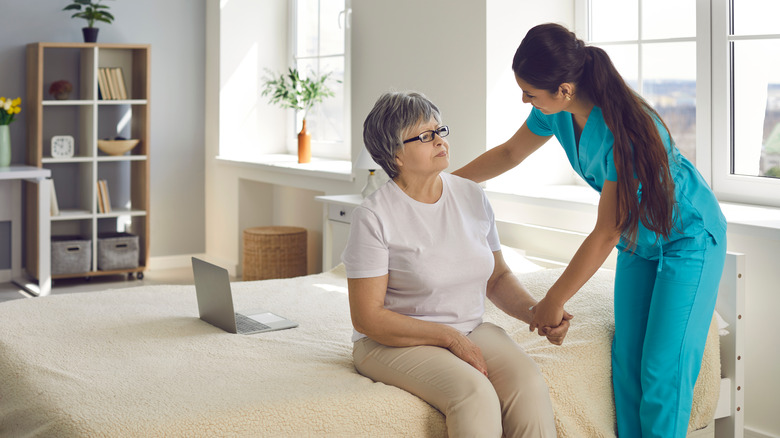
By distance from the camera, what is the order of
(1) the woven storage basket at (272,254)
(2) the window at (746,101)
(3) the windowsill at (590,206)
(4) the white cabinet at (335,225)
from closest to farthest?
(3) the windowsill at (590,206) → (2) the window at (746,101) → (4) the white cabinet at (335,225) → (1) the woven storage basket at (272,254)

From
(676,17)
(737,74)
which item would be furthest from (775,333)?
(676,17)

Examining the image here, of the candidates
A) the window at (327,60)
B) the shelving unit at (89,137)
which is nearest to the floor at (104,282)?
the shelving unit at (89,137)

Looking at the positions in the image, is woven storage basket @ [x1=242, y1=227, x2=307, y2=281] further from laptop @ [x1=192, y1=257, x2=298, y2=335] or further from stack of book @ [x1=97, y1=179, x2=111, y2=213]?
laptop @ [x1=192, y1=257, x2=298, y2=335]

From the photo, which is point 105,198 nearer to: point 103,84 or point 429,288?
point 103,84

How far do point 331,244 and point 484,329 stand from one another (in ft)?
6.64

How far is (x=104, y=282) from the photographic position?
17.2 ft

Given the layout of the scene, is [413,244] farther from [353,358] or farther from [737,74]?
[737,74]

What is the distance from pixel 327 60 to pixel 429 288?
3.66 metres

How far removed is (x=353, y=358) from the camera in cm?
197

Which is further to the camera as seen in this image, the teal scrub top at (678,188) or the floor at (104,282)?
the floor at (104,282)

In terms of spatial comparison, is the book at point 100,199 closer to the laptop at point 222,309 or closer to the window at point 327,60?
the window at point 327,60

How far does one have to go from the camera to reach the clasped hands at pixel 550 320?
189 centimetres

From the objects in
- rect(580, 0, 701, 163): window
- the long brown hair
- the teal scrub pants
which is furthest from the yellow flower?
the teal scrub pants

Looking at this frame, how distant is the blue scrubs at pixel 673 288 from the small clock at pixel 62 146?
405 cm
